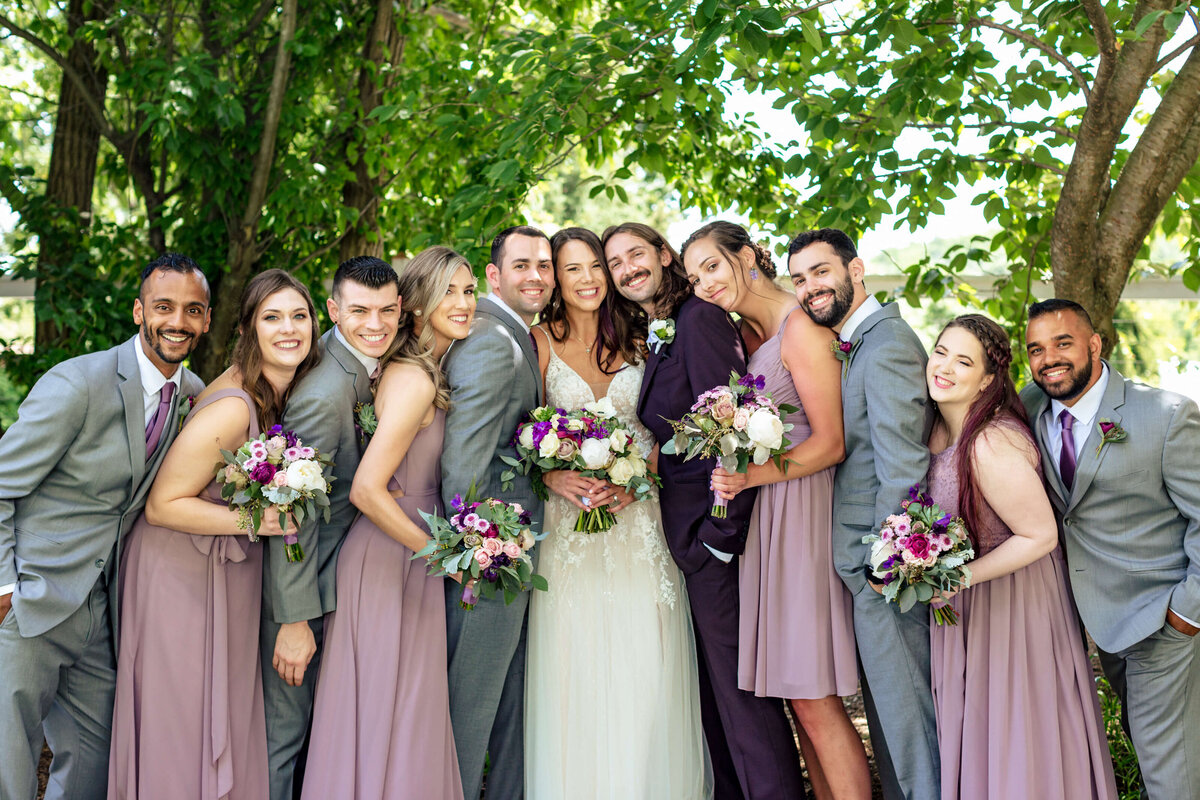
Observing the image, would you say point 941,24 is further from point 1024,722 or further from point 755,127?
point 1024,722

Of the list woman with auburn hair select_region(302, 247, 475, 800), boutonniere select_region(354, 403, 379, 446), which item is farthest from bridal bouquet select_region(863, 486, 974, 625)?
boutonniere select_region(354, 403, 379, 446)

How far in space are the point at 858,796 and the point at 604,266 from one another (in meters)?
2.76

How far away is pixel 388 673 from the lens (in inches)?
161

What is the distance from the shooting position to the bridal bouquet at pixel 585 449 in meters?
4.17

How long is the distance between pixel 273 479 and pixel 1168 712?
3792 mm

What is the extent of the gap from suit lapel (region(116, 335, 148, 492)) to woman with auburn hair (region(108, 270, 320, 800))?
9 cm

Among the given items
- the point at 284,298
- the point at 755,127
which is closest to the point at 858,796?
the point at 284,298

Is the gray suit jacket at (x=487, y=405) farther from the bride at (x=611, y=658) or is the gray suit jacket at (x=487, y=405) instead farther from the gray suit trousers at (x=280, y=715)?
the gray suit trousers at (x=280, y=715)

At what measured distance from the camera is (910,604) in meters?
3.80

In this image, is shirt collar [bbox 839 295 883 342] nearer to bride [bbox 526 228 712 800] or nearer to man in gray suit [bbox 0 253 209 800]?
bride [bbox 526 228 712 800]

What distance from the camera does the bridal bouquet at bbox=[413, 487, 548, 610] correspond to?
3.96 metres

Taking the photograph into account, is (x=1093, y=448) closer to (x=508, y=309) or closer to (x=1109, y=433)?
(x=1109, y=433)

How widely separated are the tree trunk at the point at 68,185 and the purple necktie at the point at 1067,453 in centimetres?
631

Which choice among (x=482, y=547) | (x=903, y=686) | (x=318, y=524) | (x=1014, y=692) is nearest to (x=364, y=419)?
(x=318, y=524)
